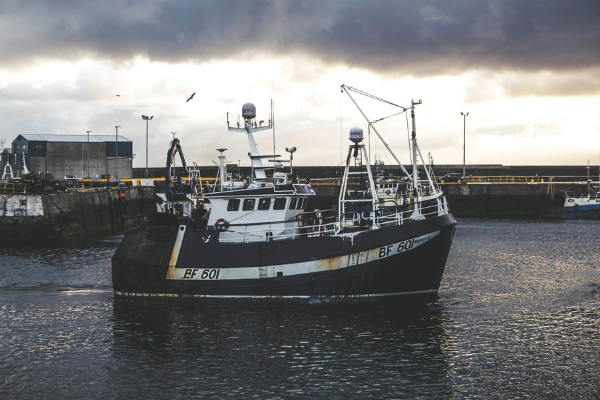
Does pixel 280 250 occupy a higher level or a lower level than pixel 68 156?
lower

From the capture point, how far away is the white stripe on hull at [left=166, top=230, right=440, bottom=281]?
22266mm

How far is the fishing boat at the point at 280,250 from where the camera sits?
73.5 feet

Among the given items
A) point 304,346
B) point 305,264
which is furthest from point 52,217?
point 304,346

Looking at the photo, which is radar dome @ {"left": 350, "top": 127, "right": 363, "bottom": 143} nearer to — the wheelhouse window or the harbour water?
the wheelhouse window

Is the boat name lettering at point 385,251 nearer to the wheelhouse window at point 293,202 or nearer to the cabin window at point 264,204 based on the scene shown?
the wheelhouse window at point 293,202

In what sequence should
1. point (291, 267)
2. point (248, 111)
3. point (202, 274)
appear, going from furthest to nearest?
point (248, 111), point (202, 274), point (291, 267)

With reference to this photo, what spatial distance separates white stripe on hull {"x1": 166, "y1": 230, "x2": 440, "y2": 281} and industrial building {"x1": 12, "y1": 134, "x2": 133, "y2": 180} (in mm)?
78572

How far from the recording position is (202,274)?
23812 millimetres

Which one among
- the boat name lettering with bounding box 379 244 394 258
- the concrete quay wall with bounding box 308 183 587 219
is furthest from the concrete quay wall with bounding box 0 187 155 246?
the boat name lettering with bounding box 379 244 394 258

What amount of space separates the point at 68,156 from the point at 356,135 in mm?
87424

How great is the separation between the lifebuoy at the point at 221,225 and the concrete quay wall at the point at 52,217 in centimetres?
2888

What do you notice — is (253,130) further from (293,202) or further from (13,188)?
(13,188)

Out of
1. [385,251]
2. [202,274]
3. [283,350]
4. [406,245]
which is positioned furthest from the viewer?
[202,274]

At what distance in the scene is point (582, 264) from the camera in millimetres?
36844
